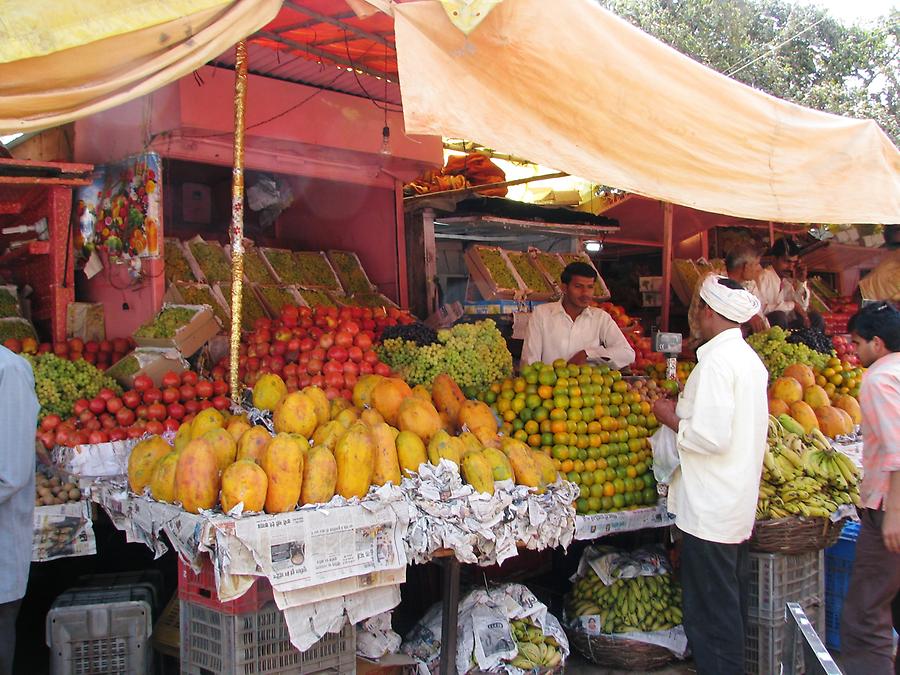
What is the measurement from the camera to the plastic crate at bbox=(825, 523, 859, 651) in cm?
437

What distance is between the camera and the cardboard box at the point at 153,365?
Answer: 443cm

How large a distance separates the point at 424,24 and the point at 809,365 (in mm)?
3964

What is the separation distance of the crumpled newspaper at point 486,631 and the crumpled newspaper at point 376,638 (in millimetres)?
227

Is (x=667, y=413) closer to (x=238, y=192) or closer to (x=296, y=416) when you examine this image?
(x=296, y=416)

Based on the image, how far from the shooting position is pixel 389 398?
11.9 ft

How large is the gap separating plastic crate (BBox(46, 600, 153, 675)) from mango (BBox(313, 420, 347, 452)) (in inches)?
43.4

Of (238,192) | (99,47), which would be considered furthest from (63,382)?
(99,47)

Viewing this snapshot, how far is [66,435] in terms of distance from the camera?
3.86m

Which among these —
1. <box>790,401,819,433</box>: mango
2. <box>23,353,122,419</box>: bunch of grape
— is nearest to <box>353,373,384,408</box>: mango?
<box>23,353,122,419</box>: bunch of grape

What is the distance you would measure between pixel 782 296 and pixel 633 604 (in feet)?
12.6

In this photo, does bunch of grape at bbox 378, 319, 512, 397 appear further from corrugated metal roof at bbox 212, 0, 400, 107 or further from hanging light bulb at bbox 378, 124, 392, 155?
corrugated metal roof at bbox 212, 0, 400, 107

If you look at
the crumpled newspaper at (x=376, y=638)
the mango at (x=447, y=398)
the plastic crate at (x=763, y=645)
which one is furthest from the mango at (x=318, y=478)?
the plastic crate at (x=763, y=645)

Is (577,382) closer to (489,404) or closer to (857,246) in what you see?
(489,404)

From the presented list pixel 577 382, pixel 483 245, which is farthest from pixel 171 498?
pixel 483 245
